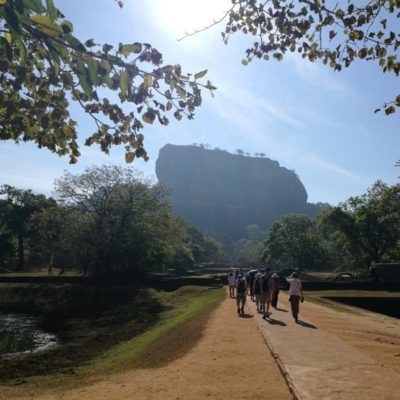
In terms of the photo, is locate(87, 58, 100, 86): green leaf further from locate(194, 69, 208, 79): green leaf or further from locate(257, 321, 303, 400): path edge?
locate(257, 321, 303, 400): path edge

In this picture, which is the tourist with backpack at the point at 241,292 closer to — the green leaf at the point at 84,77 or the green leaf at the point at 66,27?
the green leaf at the point at 84,77

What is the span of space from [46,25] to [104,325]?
78.5 ft

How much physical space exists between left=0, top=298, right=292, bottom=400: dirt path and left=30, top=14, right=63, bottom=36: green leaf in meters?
5.97

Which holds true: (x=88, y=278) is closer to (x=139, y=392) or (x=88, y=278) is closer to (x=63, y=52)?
(x=139, y=392)

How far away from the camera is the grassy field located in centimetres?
1351

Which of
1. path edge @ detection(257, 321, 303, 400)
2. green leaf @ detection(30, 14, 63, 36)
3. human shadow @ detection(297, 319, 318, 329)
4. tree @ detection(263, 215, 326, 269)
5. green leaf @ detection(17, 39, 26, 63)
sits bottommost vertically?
path edge @ detection(257, 321, 303, 400)

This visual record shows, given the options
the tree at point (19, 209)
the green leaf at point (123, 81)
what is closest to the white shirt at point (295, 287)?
the green leaf at point (123, 81)

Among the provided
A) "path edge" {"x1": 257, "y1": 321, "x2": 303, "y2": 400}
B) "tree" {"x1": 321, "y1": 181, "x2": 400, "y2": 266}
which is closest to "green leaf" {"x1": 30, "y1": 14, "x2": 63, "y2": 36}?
"path edge" {"x1": 257, "y1": 321, "x2": 303, "y2": 400}

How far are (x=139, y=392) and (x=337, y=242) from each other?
174ft

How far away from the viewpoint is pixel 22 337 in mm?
21938

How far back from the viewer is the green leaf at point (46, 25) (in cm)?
318

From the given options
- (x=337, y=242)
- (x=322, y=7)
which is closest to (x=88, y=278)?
(x=337, y=242)

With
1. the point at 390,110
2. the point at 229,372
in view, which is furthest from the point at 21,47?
the point at 229,372

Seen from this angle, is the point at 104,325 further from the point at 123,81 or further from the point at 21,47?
the point at 21,47
